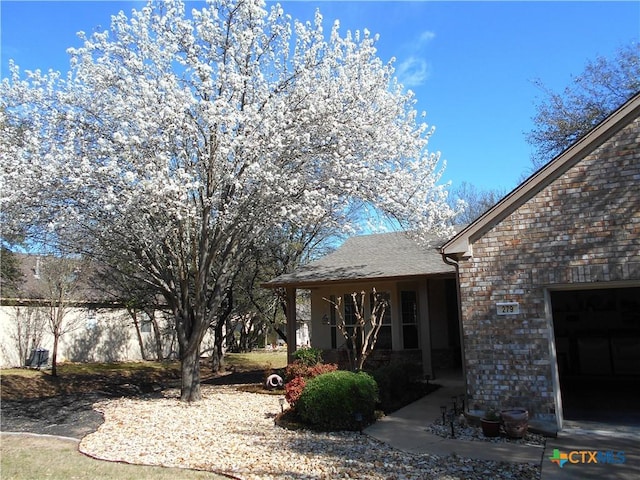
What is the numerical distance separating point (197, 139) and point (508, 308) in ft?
23.5

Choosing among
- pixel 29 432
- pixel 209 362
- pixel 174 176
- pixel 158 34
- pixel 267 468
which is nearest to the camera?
pixel 267 468

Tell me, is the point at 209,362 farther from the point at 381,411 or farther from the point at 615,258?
the point at 615,258

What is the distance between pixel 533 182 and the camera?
7.80 m

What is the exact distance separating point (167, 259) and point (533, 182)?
29.3 ft

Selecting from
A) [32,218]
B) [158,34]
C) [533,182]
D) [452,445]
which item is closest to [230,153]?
[158,34]

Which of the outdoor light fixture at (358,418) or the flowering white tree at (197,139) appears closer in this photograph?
the outdoor light fixture at (358,418)

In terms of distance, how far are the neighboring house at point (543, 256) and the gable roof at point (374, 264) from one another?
4527 mm

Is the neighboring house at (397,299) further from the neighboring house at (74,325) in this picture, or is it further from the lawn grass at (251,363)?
the neighboring house at (74,325)

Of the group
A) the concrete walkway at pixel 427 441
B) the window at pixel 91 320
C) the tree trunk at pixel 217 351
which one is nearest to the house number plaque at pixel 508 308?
the concrete walkway at pixel 427 441

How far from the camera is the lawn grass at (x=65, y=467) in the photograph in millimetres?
5988

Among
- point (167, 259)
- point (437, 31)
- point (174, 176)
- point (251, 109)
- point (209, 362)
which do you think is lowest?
point (209, 362)

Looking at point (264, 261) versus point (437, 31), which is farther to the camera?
point (264, 261)

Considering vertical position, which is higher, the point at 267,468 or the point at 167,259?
the point at 167,259

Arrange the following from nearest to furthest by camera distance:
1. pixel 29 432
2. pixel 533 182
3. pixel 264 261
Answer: pixel 533 182, pixel 29 432, pixel 264 261
